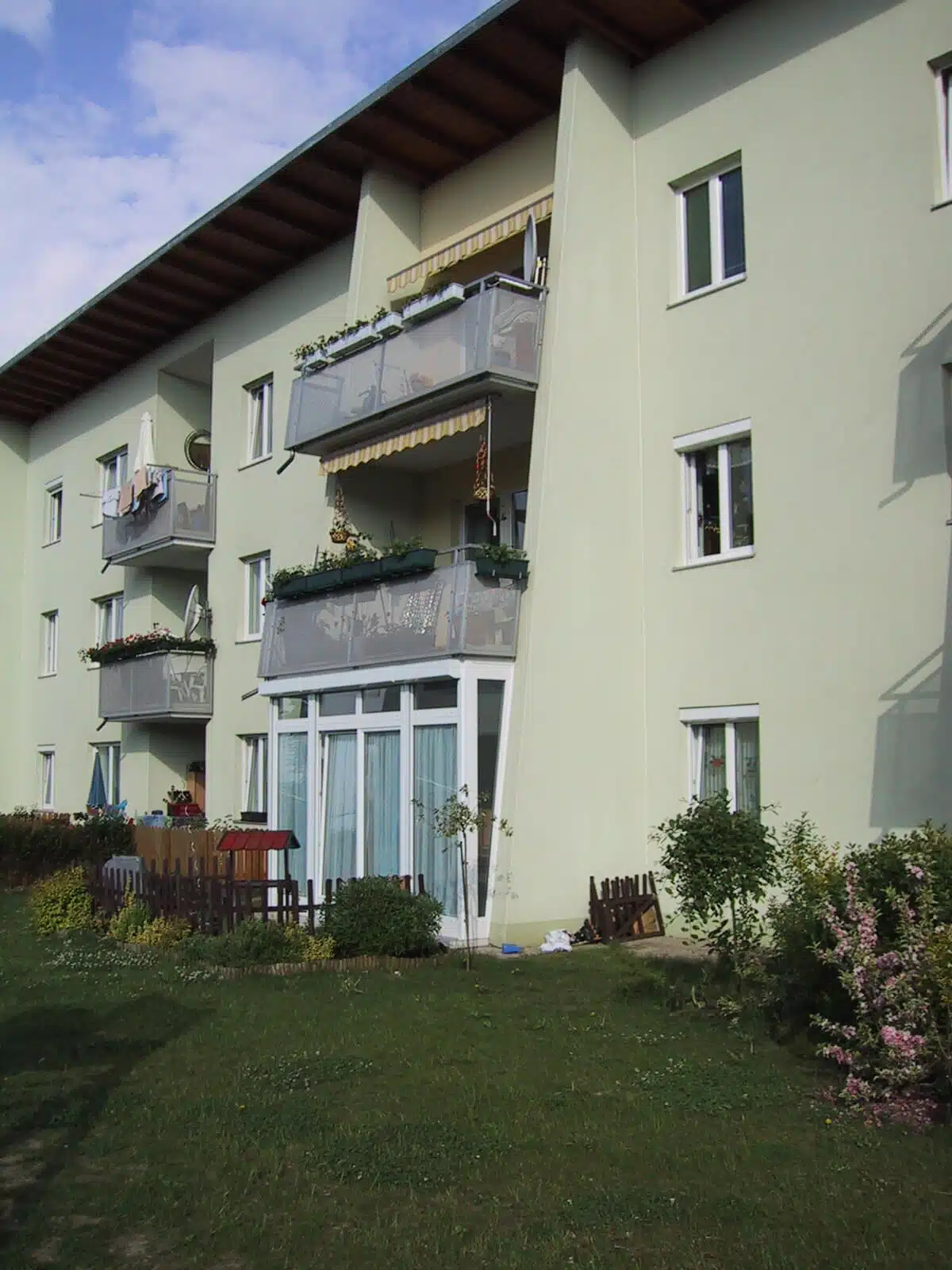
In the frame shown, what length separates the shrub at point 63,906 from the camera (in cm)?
1686

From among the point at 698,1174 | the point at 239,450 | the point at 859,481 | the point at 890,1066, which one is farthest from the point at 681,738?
the point at 239,450

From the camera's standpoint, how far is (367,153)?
20.0 m

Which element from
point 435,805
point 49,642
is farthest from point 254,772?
point 49,642

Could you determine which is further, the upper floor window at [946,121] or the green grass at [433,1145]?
the upper floor window at [946,121]

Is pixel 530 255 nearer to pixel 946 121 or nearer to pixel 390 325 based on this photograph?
pixel 390 325

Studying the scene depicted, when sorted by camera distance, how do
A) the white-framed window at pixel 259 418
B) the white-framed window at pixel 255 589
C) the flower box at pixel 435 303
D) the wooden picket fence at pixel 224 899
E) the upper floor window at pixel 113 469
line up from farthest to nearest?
the upper floor window at pixel 113 469 < the white-framed window at pixel 259 418 < the white-framed window at pixel 255 589 < the flower box at pixel 435 303 < the wooden picket fence at pixel 224 899

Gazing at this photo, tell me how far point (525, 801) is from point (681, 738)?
226cm

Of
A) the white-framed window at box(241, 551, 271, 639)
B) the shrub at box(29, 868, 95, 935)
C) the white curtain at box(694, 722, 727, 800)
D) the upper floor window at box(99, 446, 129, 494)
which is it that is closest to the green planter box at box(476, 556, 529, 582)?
the white curtain at box(694, 722, 727, 800)

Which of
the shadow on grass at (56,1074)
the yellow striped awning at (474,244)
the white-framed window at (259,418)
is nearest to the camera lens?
the shadow on grass at (56,1074)

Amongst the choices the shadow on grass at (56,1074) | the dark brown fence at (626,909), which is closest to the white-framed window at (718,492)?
the dark brown fence at (626,909)

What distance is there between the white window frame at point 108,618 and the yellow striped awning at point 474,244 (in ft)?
42.2

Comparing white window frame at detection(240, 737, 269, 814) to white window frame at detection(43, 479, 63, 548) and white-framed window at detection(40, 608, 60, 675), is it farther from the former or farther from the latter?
white window frame at detection(43, 479, 63, 548)

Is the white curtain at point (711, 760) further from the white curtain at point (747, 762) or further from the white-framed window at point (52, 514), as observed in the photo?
the white-framed window at point (52, 514)

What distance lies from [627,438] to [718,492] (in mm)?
1460
